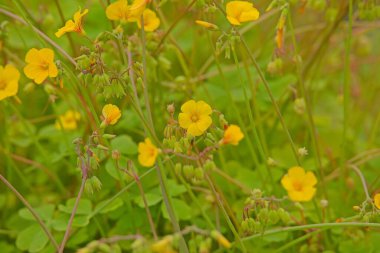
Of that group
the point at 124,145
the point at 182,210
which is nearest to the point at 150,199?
the point at 182,210

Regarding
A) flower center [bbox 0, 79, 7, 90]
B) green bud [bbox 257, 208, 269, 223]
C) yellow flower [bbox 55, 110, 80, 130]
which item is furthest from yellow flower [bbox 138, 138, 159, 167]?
yellow flower [bbox 55, 110, 80, 130]

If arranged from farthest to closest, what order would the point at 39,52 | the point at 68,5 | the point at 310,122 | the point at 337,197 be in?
the point at 68,5 < the point at 337,197 < the point at 310,122 < the point at 39,52

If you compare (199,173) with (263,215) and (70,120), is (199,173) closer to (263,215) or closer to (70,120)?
(263,215)

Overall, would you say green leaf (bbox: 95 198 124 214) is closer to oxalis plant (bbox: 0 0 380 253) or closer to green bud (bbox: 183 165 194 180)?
oxalis plant (bbox: 0 0 380 253)

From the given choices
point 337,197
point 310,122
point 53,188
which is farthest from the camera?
point 53,188

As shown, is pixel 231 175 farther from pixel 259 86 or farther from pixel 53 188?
pixel 53 188

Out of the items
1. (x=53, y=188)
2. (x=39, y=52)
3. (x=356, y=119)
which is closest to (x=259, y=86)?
(x=356, y=119)
